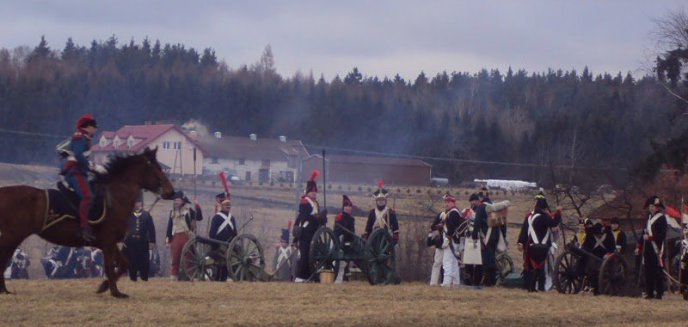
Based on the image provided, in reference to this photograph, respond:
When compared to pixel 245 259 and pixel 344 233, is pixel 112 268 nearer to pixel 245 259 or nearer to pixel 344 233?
pixel 245 259

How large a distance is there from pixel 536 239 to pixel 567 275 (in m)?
0.94

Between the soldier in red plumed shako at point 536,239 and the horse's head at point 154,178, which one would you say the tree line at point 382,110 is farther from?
the horse's head at point 154,178

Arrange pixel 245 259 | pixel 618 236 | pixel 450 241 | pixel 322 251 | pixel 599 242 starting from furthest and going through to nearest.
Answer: pixel 450 241 → pixel 618 236 → pixel 245 259 → pixel 599 242 → pixel 322 251

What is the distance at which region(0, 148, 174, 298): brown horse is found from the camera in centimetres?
1457

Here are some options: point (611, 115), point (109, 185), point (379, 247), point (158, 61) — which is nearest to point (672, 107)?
point (611, 115)

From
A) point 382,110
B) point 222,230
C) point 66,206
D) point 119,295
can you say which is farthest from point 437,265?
point 382,110

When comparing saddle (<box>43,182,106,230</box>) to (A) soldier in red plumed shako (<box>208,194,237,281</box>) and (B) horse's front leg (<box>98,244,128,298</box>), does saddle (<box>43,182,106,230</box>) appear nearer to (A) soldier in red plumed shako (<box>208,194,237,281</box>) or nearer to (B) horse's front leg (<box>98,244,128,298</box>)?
(B) horse's front leg (<box>98,244,128,298</box>)

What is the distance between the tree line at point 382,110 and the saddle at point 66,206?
27420 mm

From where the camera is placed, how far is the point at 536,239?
67.4 feet

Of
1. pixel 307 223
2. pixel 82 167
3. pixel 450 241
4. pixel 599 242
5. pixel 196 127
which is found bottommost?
pixel 450 241

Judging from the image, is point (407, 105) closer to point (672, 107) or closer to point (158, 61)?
point (672, 107)

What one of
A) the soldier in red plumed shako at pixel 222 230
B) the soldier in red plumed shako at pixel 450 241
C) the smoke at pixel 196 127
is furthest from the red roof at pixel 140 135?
the soldier in red plumed shako at pixel 450 241

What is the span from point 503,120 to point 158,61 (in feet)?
144

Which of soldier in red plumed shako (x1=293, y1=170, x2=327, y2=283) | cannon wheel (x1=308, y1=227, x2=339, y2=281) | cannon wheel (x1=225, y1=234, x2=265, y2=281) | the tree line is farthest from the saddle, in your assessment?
the tree line
